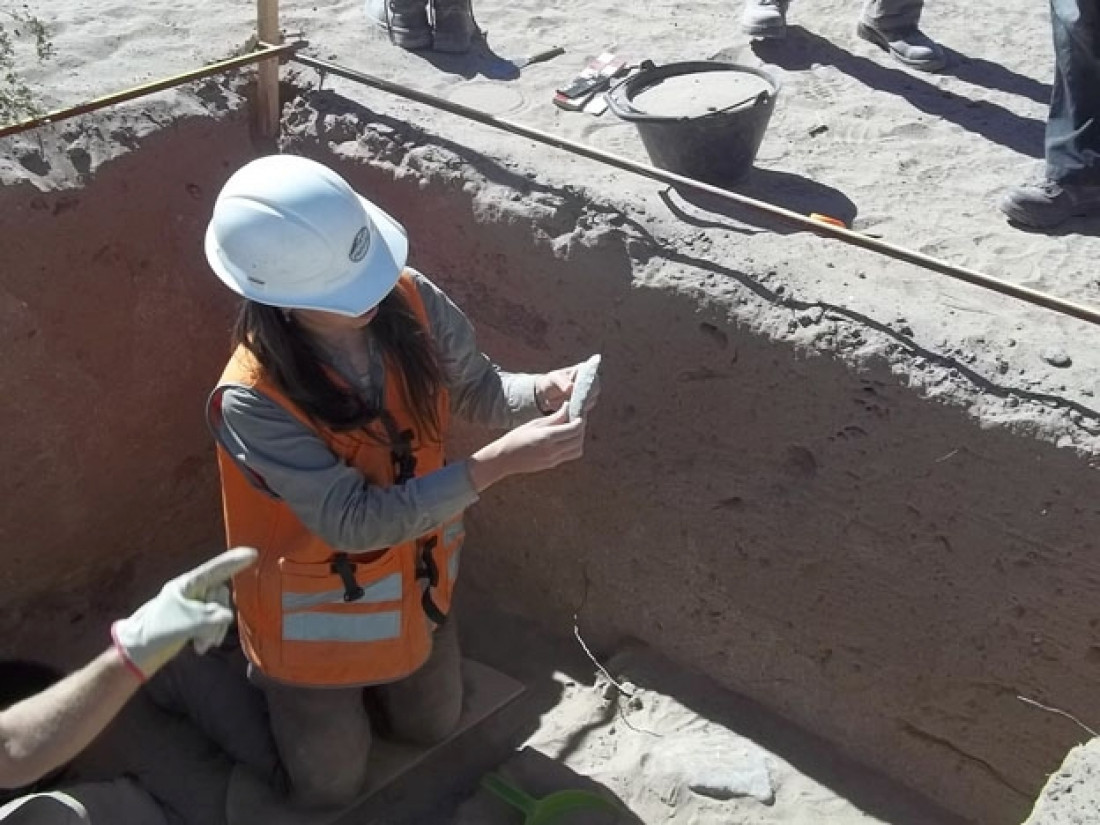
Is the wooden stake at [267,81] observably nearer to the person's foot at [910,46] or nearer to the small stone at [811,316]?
the small stone at [811,316]

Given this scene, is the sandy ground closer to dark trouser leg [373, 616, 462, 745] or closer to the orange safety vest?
dark trouser leg [373, 616, 462, 745]

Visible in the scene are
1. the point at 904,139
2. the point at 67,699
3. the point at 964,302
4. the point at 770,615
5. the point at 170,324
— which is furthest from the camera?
the point at 904,139

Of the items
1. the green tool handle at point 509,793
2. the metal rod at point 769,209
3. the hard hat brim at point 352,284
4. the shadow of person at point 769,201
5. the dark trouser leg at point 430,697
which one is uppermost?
the hard hat brim at point 352,284

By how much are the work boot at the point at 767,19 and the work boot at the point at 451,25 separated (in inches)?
39.1

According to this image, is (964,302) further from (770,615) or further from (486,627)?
(486,627)

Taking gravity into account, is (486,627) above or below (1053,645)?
below

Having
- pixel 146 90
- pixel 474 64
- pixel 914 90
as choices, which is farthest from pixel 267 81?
pixel 914 90

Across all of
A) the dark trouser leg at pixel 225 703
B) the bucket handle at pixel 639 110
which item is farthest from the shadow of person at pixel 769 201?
the dark trouser leg at pixel 225 703

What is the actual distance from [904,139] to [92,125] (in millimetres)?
2442

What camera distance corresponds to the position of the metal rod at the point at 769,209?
10.2 feet

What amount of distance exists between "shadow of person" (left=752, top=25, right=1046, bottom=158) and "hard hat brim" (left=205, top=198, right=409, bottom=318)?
2498mm

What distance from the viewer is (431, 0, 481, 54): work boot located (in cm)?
500

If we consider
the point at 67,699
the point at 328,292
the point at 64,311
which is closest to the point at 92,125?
the point at 64,311

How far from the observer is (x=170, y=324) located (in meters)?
4.05
